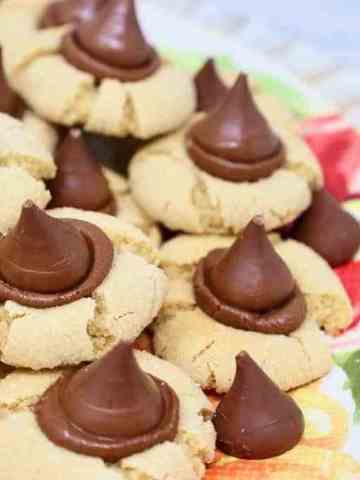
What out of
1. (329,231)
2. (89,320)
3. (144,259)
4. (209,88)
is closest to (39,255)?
(89,320)

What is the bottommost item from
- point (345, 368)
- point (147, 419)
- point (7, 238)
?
point (345, 368)

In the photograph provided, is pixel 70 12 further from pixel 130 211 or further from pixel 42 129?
pixel 130 211

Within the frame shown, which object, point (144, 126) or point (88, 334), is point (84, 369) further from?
point (144, 126)

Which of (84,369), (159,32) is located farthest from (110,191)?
(159,32)

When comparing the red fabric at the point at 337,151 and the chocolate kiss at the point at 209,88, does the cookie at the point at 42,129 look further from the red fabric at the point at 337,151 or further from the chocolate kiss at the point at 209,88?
the red fabric at the point at 337,151

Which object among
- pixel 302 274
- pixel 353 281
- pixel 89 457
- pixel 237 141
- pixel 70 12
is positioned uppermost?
pixel 70 12

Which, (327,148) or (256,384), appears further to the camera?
(327,148)

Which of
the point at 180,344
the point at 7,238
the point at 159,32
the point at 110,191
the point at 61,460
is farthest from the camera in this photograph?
the point at 159,32
